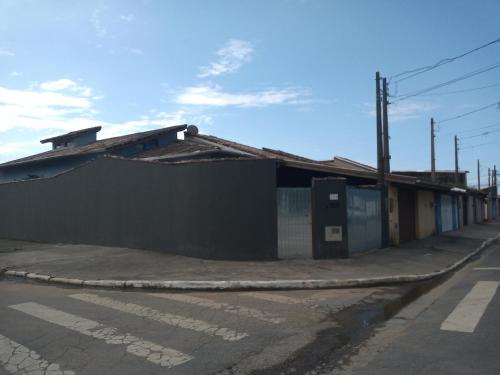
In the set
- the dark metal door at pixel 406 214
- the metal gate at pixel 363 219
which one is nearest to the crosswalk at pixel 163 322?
the metal gate at pixel 363 219

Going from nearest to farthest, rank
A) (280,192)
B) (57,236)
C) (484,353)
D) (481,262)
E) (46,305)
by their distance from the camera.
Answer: (484,353) → (46,305) → (280,192) → (481,262) → (57,236)

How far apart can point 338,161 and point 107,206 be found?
19.3 m

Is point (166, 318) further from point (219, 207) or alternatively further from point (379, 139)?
point (379, 139)

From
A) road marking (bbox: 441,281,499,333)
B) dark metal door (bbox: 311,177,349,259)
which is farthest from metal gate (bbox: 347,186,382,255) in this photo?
road marking (bbox: 441,281,499,333)

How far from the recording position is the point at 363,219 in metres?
15.6

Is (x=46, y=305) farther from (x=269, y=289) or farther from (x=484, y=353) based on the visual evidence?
(x=484, y=353)

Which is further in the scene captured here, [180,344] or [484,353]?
[180,344]

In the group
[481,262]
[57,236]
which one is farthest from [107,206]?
[481,262]

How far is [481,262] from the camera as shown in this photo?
1606 centimetres

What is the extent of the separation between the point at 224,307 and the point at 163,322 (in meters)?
1.37

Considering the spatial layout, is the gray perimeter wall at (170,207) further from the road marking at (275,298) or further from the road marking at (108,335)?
the road marking at (108,335)

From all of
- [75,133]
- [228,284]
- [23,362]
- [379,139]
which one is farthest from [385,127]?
[75,133]

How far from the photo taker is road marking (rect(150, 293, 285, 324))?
7.40 meters

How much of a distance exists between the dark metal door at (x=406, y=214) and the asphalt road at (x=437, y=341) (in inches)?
460
